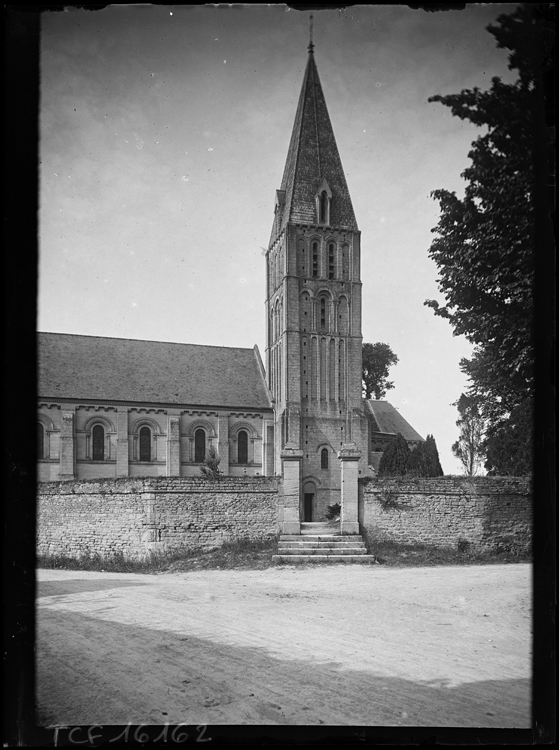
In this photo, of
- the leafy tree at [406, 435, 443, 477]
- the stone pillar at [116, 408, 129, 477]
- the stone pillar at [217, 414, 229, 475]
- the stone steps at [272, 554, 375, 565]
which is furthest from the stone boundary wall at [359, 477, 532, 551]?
the stone pillar at [116, 408, 129, 477]

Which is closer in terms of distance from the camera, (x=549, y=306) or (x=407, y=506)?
(x=549, y=306)

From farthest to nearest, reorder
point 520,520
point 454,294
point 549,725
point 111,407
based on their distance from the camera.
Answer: point 111,407, point 520,520, point 454,294, point 549,725

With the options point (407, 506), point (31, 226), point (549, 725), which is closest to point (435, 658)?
point (549, 725)

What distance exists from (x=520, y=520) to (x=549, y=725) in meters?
17.3

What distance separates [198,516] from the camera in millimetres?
20266

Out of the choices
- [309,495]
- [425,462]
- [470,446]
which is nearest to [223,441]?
[309,495]

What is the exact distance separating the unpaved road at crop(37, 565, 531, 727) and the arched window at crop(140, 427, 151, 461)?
23594 mm

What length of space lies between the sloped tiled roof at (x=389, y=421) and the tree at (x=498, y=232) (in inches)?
1371

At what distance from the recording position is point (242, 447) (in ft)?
131

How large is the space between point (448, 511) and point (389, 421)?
96.8ft

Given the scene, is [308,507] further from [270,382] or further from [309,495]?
[270,382]

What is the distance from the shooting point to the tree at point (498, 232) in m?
5.45

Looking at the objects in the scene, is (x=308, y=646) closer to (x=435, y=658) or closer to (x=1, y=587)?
(x=435, y=658)

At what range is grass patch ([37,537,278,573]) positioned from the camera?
60.3 feet
